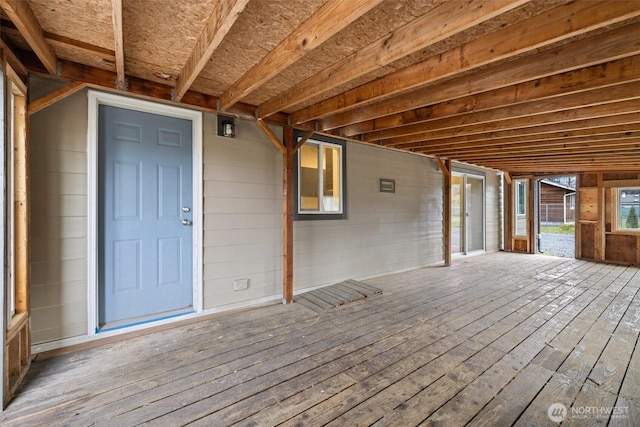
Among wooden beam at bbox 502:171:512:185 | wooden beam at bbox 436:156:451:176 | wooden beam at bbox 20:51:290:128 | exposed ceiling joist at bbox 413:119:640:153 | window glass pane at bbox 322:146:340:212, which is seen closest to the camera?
wooden beam at bbox 20:51:290:128

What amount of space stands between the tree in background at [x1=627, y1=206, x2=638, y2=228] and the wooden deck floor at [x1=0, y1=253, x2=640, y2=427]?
4.14 meters

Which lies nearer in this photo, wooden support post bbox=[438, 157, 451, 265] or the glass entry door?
wooden support post bbox=[438, 157, 451, 265]

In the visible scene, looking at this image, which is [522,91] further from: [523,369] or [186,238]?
[186,238]

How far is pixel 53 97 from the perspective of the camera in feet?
7.44

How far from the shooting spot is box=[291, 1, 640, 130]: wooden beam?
1551 mm

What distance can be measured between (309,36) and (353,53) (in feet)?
1.83

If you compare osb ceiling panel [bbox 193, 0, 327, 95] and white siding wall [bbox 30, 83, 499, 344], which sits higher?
osb ceiling panel [bbox 193, 0, 327, 95]

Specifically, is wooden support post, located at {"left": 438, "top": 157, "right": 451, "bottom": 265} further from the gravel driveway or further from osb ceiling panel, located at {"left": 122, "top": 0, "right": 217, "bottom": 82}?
osb ceiling panel, located at {"left": 122, "top": 0, "right": 217, "bottom": 82}

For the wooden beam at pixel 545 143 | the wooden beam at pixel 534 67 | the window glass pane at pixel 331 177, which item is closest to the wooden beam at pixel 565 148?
the wooden beam at pixel 545 143

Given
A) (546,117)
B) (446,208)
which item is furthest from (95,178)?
(446,208)

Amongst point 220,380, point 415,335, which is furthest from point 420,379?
point 220,380

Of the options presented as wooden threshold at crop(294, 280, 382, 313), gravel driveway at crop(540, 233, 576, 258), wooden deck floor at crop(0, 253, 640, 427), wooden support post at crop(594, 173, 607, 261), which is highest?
wooden support post at crop(594, 173, 607, 261)

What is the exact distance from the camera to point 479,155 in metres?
5.41

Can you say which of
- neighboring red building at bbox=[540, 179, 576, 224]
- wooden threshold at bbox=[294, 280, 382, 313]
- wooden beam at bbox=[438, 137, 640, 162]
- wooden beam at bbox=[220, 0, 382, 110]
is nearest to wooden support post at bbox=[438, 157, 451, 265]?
wooden beam at bbox=[438, 137, 640, 162]
